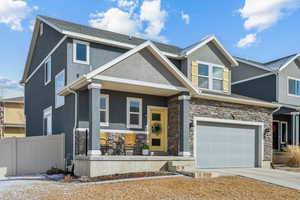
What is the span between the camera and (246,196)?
28.7ft

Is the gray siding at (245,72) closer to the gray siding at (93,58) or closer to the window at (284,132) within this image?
the window at (284,132)

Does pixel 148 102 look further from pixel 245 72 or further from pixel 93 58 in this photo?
pixel 245 72

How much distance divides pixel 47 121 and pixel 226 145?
32.3ft

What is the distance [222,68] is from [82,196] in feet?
42.0

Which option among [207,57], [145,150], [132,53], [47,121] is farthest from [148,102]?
[47,121]

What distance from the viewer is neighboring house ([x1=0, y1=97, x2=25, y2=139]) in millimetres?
29984

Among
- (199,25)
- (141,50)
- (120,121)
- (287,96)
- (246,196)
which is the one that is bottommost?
(246,196)

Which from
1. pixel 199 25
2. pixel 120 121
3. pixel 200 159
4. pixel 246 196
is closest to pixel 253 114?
pixel 200 159

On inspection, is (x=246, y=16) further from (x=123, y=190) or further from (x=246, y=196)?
(x=123, y=190)

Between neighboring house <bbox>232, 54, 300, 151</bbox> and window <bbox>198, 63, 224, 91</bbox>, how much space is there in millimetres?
4550

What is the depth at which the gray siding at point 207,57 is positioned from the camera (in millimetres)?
17594

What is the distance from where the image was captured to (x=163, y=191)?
8.85 metres

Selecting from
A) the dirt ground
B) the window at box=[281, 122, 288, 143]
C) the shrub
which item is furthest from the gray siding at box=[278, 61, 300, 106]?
the dirt ground

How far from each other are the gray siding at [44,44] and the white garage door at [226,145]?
874 cm
